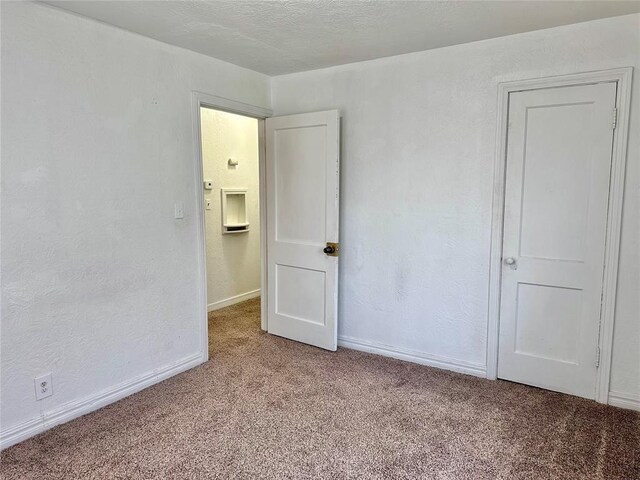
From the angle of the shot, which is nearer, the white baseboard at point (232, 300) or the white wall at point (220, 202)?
the white wall at point (220, 202)

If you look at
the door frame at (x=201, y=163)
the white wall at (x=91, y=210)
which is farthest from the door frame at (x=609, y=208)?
the white wall at (x=91, y=210)

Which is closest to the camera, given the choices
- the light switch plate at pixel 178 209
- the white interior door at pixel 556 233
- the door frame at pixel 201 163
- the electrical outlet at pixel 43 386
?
the electrical outlet at pixel 43 386

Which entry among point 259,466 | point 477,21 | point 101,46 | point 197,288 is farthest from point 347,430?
point 101,46

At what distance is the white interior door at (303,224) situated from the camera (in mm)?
3506

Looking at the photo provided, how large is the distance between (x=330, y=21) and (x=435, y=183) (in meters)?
1.37

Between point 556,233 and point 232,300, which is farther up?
point 556,233

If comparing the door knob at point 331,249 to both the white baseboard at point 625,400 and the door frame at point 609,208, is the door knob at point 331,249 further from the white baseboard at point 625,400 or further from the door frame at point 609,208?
the white baseboard at point 625,400

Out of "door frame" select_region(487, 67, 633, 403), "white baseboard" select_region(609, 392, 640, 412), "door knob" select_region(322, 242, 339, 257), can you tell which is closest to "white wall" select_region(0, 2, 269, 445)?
"door knob" select_region(322, 242, 339, 257)

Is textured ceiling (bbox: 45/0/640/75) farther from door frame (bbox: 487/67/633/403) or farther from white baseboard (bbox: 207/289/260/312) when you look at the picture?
white baseboard (bbox: 207/289/260/312)

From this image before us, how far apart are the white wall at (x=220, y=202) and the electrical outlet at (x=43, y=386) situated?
2301 millimetres

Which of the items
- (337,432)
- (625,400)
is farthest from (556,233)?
(337,432)

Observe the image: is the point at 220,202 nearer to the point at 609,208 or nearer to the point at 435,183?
the point at 435,183

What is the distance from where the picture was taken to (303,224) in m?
3.70

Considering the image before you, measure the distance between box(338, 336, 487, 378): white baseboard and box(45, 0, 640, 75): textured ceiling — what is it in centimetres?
235
